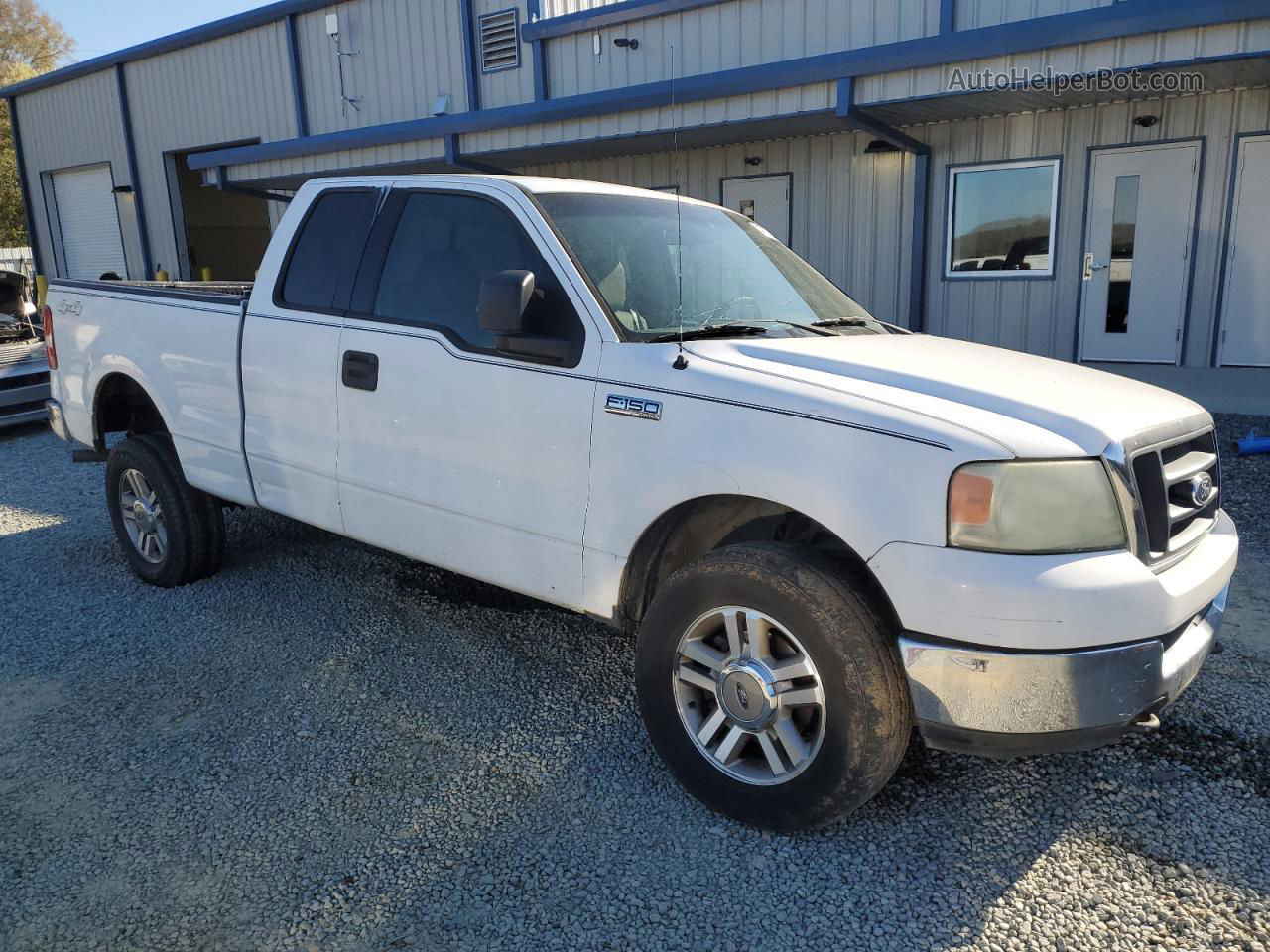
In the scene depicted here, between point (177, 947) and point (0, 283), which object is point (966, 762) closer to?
point (177, 947)

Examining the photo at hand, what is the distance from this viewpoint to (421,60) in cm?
1598

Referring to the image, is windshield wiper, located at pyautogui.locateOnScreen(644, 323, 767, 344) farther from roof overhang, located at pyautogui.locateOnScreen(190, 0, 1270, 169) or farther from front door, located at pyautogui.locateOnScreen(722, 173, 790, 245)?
front door, located at pyautogui.locateOnScreen(722, 173, 790, 245)

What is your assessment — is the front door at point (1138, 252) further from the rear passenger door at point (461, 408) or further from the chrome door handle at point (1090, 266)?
the rear passenger door at point (461, 408)

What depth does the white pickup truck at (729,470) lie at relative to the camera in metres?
2.41

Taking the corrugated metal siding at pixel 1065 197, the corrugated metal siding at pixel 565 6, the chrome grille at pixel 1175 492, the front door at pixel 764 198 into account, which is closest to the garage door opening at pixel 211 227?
the corrugated metal siding at pixel 565 6

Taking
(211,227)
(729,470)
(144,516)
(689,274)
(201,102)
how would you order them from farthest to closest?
(211,227) < (201,102) < (144,516) < (689,274) < (729,470)

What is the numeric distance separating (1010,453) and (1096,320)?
8.97m

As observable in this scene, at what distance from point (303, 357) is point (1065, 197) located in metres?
8.99

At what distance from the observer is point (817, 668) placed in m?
2.62

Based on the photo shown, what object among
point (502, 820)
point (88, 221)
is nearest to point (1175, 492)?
point (502, 820)

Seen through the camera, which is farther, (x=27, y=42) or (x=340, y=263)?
(x=27, y=42)

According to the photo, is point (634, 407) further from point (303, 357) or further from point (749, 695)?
point (303, 357)

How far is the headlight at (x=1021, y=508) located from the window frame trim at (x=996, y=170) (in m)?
8.92

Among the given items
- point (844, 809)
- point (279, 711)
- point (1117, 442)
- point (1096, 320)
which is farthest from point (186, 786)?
point (1096, 320)
